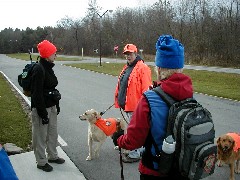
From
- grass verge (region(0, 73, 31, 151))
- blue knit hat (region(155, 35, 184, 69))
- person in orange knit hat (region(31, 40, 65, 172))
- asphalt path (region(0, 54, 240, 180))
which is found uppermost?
blue knit hat (region(155, 35, 184, 69))

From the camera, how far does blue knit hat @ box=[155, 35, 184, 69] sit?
2879mm

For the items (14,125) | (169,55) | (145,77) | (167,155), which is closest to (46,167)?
(145,77)

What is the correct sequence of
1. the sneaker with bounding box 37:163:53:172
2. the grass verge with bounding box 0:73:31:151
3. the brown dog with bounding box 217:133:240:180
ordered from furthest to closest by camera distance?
the grass verge with bounding box 0:73:31:151, the sneaker with bounding box 37:163:53:172, the brown dog with bounding box 217:133:240:180

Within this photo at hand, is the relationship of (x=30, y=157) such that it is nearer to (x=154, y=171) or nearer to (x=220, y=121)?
(x=154, y=171)

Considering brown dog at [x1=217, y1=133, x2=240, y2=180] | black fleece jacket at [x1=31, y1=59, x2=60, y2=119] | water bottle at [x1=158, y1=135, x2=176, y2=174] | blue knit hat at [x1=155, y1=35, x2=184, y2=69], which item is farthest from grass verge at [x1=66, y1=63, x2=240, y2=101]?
water bottle at [x1=158, y1=135, x2=176, y2=174]

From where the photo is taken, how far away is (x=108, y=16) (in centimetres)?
6906

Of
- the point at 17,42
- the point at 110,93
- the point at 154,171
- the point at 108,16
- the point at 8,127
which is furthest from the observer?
the point at 17,42

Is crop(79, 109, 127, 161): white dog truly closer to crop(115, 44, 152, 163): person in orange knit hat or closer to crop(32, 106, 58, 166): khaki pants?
crop(115, 44, 152, 163): person in orange knit hat

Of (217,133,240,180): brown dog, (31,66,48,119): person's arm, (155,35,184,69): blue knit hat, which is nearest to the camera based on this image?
(155,35,184,69): blue knit hat

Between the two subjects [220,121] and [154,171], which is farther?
[220,121]

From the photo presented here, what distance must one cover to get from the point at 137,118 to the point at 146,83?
135 inches

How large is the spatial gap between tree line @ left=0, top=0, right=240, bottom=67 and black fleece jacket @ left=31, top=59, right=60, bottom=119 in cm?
2797

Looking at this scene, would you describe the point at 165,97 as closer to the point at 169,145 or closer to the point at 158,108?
the point at 158,108

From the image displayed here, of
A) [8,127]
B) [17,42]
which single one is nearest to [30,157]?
[8,127]
